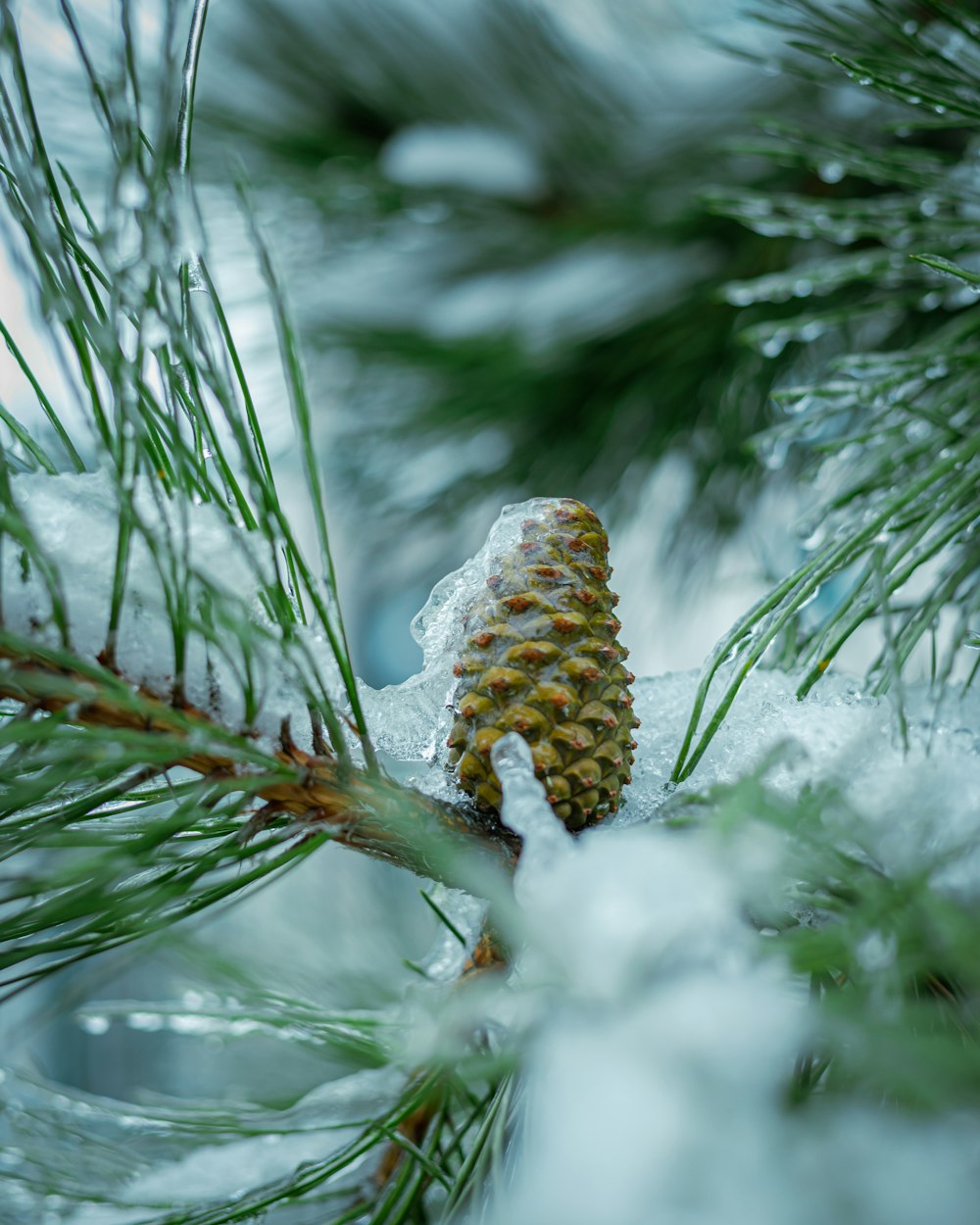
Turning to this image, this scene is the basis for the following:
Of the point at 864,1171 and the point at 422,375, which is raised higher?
the point at 864,1171

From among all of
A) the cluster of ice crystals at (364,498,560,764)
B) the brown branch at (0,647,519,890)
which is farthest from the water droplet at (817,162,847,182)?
the brown branch at (0,647,519,890)

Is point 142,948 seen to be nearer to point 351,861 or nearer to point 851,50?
point 851,50

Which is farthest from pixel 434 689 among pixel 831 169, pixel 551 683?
pixel 831 169

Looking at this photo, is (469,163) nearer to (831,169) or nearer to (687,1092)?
(831,169)

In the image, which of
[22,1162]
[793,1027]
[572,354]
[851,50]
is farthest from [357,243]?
[793,1027]

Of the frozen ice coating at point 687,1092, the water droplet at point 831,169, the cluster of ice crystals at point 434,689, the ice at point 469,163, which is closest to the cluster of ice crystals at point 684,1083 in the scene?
the frozen ice coating at point 687,1092

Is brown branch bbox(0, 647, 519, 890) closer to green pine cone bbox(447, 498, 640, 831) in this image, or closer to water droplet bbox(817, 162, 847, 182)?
green pine cone bbox(447, 498, 640, 831)
